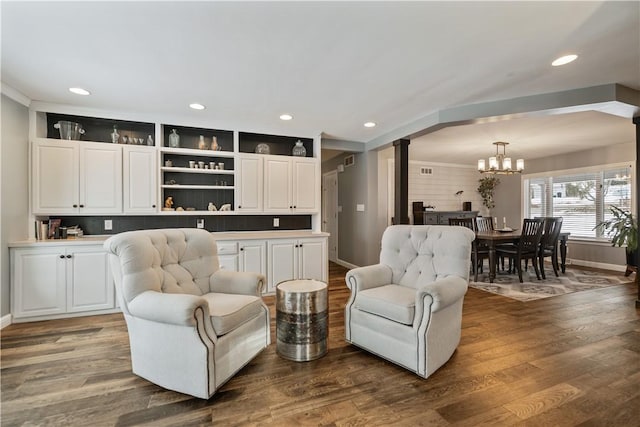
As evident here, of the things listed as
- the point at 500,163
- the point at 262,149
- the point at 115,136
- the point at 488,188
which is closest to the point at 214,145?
the point at 262,149

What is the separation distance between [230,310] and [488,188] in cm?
766

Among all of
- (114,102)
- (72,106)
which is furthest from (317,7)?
(72,106)

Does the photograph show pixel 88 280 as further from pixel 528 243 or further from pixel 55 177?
pixel 528 243

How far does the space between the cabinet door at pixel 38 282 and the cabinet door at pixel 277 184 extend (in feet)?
7.92

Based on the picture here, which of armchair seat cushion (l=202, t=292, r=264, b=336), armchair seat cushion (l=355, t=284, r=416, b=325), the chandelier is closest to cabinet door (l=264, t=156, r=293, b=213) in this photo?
armchair seat cushion (l=202, t=292, r=264, b=336)

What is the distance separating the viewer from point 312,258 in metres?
4.21

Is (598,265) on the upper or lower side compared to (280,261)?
lower

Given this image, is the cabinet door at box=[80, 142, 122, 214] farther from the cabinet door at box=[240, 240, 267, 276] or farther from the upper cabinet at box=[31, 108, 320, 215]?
the cabinet door at box=[240, 240, 267, 276]

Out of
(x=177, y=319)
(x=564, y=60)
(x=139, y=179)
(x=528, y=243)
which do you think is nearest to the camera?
(x=177, y=319)

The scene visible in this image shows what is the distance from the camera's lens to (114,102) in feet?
10.6

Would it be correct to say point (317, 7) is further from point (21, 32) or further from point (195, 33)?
point (21, 32)

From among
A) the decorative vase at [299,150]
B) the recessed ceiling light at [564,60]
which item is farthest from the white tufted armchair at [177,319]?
the recessed ceiling light at [564,60]

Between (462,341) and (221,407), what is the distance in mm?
2038

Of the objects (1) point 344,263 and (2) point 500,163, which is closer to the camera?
(2) point 500,163
